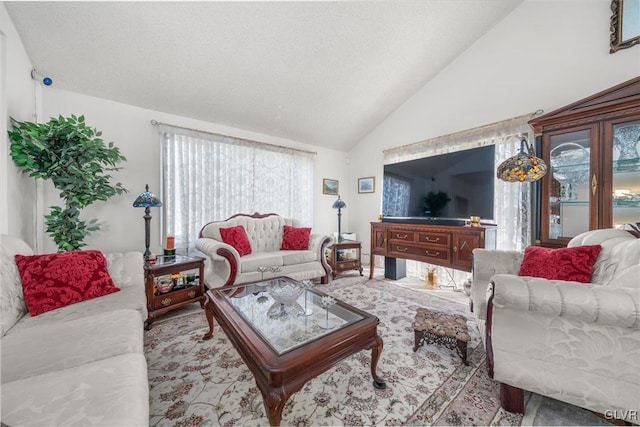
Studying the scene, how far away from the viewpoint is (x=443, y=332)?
156 centimetres

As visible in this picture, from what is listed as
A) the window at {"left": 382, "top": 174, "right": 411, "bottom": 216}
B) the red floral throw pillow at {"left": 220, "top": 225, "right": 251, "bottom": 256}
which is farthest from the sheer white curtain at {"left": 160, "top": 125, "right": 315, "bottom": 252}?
the window at {"left": 382, "top": 174, "right": 411, "bottom": 216}

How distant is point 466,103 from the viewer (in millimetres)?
3154

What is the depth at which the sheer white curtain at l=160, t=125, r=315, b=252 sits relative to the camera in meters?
3.05

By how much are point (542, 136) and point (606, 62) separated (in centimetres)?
93

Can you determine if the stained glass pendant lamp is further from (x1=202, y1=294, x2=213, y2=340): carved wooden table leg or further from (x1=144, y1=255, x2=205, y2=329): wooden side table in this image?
(x1=144, y1=255, x2=205, y2=329): wooden side table

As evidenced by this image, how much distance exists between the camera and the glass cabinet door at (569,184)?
78.2 inches

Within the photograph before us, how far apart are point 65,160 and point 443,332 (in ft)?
11.0

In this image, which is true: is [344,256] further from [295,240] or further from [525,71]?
[525,71]

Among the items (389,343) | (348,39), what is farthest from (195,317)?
(348,39)

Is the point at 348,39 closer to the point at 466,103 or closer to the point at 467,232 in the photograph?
the point at 466,103

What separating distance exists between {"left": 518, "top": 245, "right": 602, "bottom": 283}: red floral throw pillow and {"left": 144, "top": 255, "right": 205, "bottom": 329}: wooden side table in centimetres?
289

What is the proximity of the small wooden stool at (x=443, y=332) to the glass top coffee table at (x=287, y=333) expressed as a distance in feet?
1.60

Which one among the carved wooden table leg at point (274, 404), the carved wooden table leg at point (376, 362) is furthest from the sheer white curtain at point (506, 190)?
→ the carved wooden table leg at point (274, 404)

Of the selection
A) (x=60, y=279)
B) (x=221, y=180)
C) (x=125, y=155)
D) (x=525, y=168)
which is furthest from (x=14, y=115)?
(x=525, y=168)
